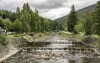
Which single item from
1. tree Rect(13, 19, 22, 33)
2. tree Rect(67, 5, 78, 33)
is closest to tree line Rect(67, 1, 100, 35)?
tree Rect(67, 5, 78, 33)

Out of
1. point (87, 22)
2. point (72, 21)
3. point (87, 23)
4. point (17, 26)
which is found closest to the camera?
point (87, 23)

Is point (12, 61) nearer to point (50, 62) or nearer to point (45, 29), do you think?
point (50, 62)

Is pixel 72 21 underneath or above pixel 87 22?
above

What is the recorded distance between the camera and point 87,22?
10250cm

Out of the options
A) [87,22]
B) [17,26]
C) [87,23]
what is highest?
[87,22]

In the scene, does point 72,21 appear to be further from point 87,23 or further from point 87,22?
point 87,23

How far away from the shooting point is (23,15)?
133125 millimetres

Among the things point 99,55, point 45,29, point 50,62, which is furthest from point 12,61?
point 45,29

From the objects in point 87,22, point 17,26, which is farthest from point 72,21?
point 87,22

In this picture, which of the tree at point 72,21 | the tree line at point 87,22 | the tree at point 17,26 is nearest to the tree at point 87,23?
the tree line at point 87,22

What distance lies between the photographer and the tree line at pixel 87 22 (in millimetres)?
65438

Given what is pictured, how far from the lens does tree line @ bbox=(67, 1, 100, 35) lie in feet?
215

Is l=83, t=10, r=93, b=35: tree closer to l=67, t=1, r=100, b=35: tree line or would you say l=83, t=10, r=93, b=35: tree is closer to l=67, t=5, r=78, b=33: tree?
l=67, t=1, r=100, b=35: tree line

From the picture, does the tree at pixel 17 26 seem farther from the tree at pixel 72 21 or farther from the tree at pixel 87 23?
the tree at pixel 87 23
